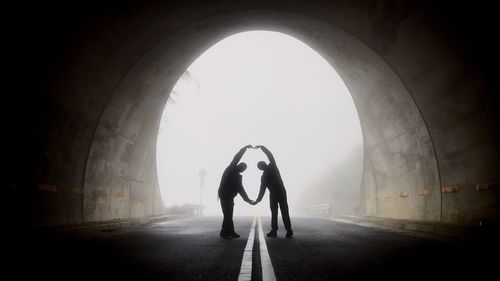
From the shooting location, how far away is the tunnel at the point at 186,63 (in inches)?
332

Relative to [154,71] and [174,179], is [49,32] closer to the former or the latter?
[154,71]

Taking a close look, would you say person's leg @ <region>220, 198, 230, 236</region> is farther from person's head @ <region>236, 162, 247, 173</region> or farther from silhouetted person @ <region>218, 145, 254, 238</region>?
person's head @ <region>236, 162, 247, 173</region>

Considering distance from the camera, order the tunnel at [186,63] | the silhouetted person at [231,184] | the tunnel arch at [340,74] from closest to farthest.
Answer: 1. the tunnel at [186,63]
2. the silhouetted person at [231,184]
3. the tunnel arch at [340,74]

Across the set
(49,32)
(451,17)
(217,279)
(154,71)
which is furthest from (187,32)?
(217,279)

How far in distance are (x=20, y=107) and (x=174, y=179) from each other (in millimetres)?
107708

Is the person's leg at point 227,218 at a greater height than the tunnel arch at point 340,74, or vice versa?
the tunnel arch at point 340,74

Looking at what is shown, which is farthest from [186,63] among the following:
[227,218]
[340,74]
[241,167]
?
[227,218]

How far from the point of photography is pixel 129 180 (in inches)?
559

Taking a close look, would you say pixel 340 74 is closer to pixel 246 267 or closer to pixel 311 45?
pixel 311 45

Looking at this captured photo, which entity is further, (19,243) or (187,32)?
(187,32)

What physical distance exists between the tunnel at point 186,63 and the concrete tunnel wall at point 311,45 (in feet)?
0.13

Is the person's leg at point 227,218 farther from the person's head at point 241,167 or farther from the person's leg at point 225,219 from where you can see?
the person's head at point 241,167

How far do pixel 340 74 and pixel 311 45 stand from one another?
215 cm

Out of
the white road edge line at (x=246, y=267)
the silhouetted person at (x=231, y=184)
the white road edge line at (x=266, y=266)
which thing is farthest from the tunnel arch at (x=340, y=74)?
the white road edge line at (x=266, y=266)
